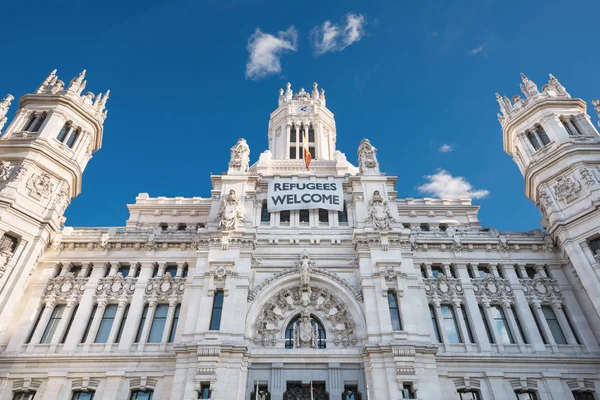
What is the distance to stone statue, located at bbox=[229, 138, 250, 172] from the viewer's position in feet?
Answer: 133

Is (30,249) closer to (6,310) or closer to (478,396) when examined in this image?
(6,310)

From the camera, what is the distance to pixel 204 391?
26.8m

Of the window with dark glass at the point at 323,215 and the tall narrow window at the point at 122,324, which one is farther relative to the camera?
the window with dark glass at the point at 323,215

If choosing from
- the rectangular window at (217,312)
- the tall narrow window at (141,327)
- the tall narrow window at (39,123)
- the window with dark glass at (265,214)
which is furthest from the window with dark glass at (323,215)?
the tall narrow window at (39,123)

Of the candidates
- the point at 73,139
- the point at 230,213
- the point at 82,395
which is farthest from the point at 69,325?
the point at 73,139

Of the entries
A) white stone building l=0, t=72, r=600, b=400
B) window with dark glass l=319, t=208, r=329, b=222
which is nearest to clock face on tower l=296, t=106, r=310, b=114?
white stone building l=0, t=72, r=600, b=400

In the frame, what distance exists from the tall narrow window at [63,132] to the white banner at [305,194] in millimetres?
19510

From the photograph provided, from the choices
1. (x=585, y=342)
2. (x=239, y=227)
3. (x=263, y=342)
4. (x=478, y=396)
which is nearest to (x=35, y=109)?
(x=239, y=227)

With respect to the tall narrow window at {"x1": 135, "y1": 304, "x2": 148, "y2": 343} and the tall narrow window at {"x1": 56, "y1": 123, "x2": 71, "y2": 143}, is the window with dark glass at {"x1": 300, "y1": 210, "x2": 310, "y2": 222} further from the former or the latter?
the tall narrow window at {"x1": 56, "y1": 123, "x2": 71, "y2": 143}

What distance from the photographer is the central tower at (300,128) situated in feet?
210

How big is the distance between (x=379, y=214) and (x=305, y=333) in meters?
12.0

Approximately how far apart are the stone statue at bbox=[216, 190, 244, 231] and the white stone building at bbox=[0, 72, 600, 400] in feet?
0.70

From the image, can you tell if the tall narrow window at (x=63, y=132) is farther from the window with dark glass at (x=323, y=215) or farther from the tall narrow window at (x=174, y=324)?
the window with dark glass at (x=323, y=215)

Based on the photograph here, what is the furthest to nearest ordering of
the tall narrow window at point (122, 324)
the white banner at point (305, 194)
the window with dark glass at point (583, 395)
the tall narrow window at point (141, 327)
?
the white banner at point (305, 194), the tall narrow window at point (141, 327), the tall narrow window at point (122, 324), the window with dark glass at point (583, 395)
